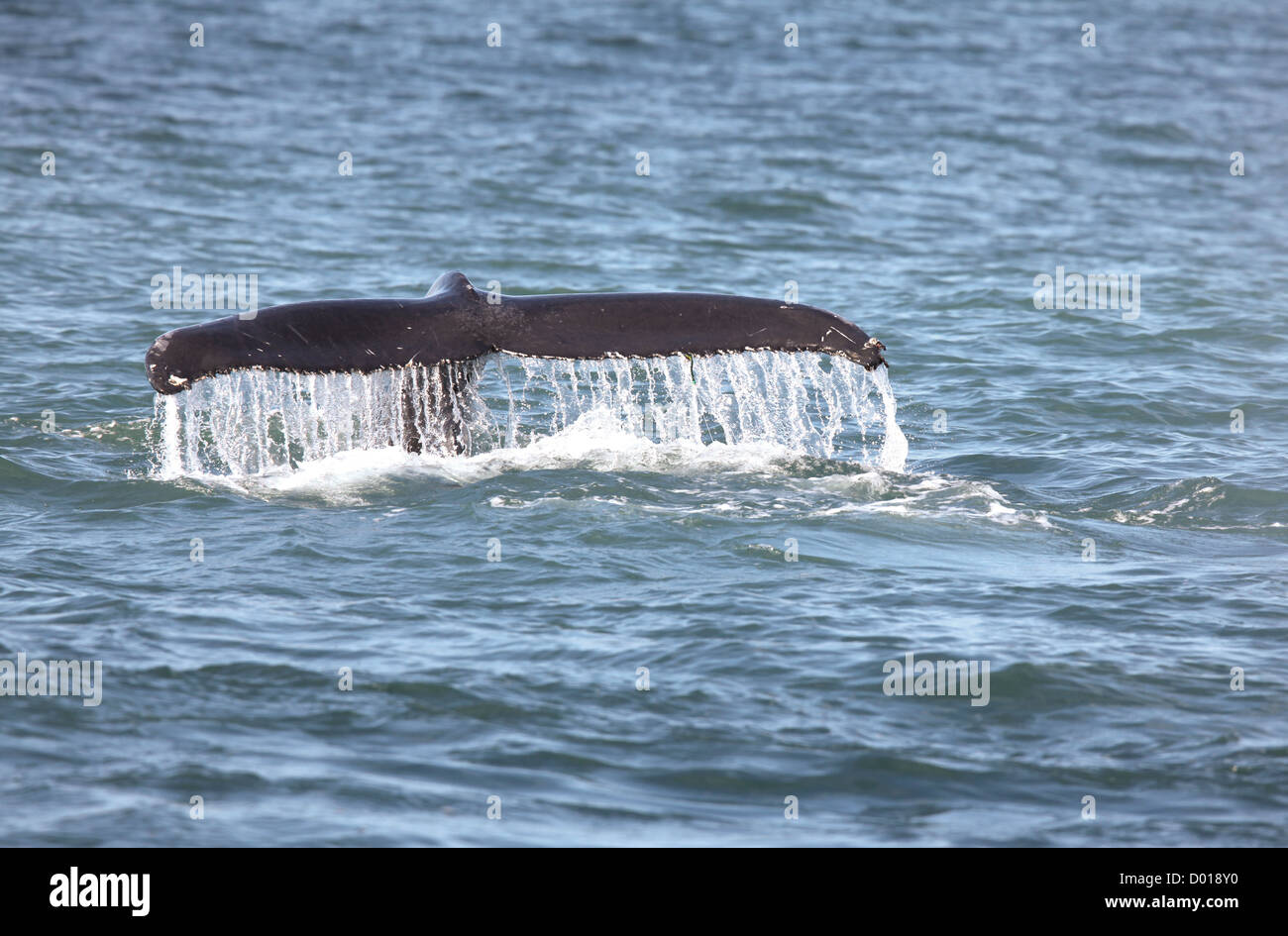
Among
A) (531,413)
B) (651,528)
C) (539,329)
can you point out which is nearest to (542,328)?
(539,329)

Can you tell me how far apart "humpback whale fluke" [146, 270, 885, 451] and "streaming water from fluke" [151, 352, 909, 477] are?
0.47 ft

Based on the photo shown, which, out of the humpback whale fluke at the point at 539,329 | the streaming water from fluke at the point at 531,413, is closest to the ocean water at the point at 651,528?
the streaming water from fluke at the point at 531,413

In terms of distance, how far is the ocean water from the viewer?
245 inches

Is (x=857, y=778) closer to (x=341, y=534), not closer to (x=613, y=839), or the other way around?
(x=613, y=839)

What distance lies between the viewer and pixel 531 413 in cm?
1261

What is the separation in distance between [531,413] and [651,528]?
12.2 feet

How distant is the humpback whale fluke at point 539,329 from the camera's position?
27.8 feet

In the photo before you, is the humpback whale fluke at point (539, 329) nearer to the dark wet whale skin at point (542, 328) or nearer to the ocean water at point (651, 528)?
the dark wet whale skin at point (542, 328)

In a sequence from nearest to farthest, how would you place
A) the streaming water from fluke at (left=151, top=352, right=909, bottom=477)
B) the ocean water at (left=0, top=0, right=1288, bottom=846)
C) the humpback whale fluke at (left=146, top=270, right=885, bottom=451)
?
the ocean water at (left=0, top=0, right=1288, bottom=846)
the humpback whale fluke at (left=146, top=270, right=885, bottom=451)
the streaming water from fluke at (left=151, top=352, right=909, bottom=477)

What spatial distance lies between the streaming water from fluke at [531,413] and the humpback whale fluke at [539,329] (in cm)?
14

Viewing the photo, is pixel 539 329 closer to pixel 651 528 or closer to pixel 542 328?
pixel 542 328

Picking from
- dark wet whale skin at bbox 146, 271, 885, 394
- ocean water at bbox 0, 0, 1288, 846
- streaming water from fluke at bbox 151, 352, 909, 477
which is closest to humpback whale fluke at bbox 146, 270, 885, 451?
dark wet whale skin at bbox 146, 271, 885, 394

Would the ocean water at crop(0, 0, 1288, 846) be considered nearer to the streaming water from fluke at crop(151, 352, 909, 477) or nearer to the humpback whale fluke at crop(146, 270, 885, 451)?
the streaming water from fluke at crop(151, 352, 909, 477)
